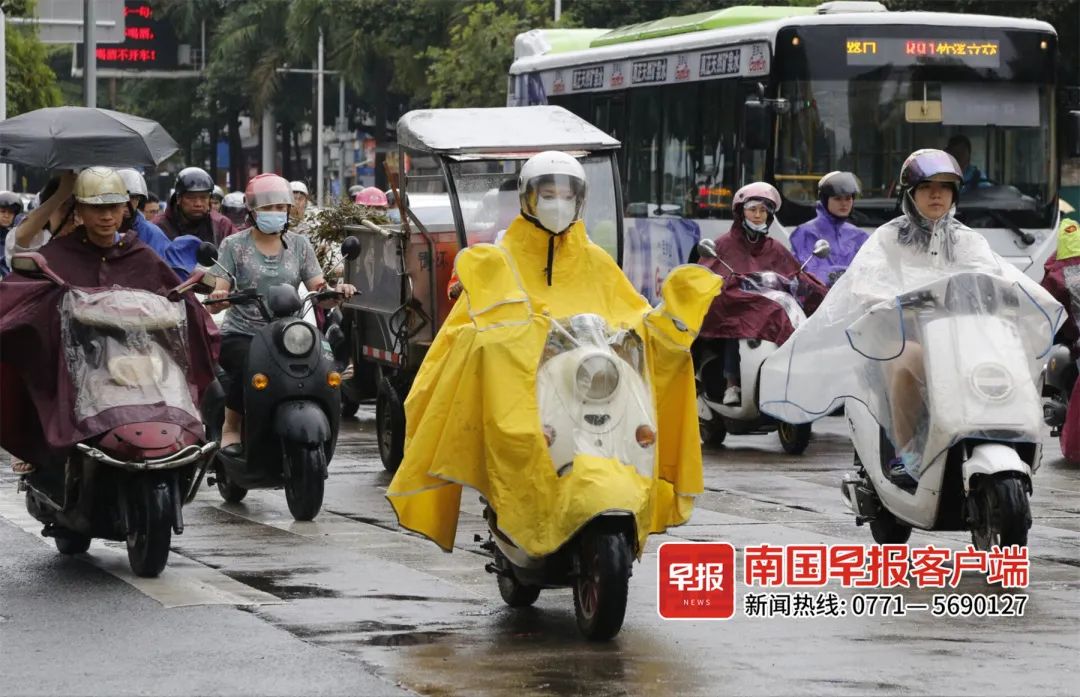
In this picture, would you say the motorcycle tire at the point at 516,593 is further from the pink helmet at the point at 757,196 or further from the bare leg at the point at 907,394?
the pink helmet at the point at 757,196

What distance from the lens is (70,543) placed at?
989cm

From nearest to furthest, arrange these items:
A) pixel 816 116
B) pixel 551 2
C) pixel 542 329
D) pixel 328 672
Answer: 1. pixel 328 672
2. pixel 542 329
3. pixel 816 116
4. pixel 551 2

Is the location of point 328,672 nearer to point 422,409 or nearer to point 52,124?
point 422,409

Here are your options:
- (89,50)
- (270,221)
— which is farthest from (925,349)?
(89,50)

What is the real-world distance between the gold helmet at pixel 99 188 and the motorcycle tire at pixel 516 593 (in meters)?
2.49

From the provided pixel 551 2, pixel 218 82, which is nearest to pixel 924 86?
pixel 551 2

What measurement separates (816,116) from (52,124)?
8.47 metres

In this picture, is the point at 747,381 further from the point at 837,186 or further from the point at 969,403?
the point at 969,403

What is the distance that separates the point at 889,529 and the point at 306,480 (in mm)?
3072

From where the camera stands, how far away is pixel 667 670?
7148 mm

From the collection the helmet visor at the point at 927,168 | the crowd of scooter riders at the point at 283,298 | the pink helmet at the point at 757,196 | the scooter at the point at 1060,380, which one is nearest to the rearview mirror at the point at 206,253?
the crowd of scooter riders at the point at 283,298

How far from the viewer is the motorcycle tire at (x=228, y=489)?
40.2ft

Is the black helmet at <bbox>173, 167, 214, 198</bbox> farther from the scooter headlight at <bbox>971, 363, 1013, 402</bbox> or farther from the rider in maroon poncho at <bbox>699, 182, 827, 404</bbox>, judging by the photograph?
the scooter headlight at <bbox>971, 363, 1013, 402</bbox>

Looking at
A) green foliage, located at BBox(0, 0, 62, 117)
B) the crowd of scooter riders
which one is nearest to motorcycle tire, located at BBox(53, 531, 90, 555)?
the crowd of scooter riders
